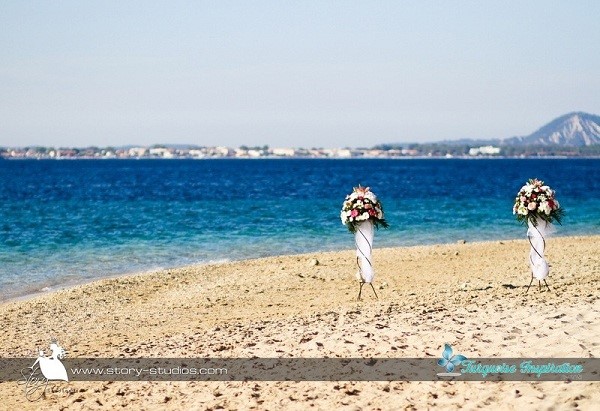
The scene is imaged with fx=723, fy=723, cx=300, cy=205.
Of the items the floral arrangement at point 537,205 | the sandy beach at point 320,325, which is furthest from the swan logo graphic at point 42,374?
the floral arrangement at point 537,205

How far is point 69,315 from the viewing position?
55.1 feet

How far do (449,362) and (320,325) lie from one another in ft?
10.1

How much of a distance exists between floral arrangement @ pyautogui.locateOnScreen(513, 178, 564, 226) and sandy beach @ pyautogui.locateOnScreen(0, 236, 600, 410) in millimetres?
1603

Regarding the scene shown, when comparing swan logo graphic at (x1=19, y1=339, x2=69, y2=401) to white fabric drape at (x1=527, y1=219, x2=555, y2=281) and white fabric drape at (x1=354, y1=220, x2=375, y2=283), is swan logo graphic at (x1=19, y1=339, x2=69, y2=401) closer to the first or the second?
white fabric drape at (x1=354, y1=220, x2=375, y2=283)

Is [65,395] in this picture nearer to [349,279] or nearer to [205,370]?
[205,370]

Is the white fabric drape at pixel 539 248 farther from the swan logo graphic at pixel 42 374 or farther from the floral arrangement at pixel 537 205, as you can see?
the swan logo graphic at pixel 42 374

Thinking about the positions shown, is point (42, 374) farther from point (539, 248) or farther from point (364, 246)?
point (539, 248)

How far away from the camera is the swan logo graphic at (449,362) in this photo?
383 inches

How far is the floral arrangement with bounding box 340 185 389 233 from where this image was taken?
600 inches

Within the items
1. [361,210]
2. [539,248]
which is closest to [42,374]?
[361,210]

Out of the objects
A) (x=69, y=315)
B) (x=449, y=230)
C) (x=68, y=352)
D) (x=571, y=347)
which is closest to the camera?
(x=571, y=347)

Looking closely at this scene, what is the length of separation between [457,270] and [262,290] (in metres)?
6.13

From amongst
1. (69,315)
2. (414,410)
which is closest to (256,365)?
(414,410)

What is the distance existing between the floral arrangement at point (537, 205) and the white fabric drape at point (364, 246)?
3290 mm
